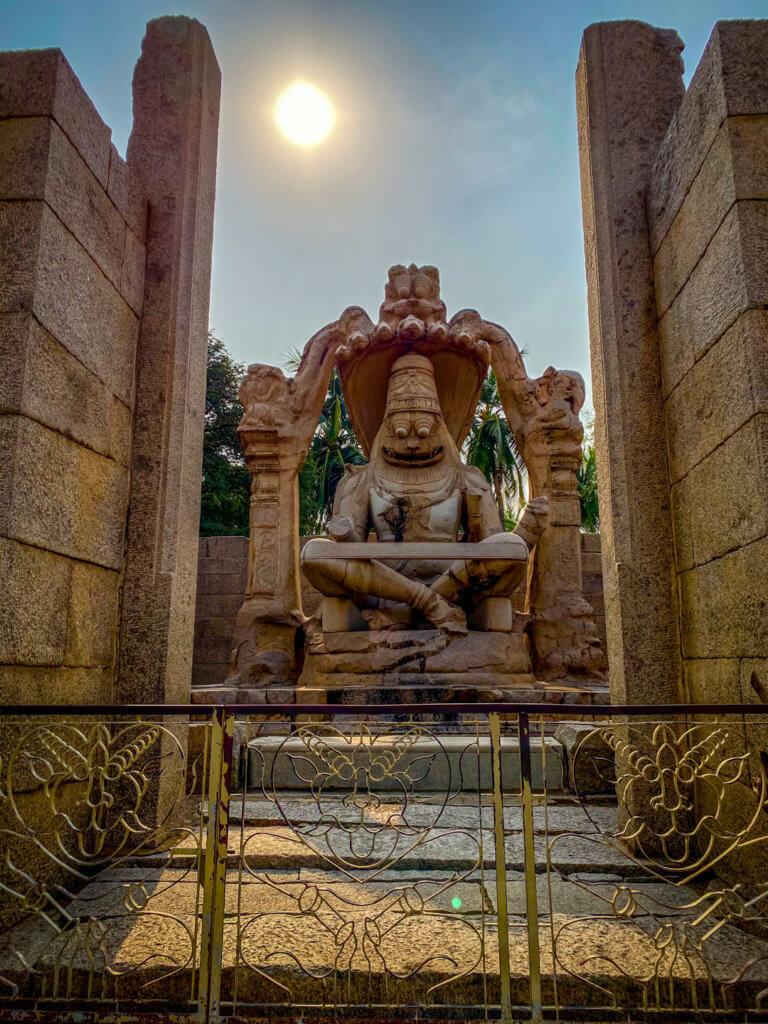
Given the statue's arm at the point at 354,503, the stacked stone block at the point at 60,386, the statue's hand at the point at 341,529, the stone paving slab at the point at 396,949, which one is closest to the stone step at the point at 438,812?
the stone paving slab at the point at 396,949

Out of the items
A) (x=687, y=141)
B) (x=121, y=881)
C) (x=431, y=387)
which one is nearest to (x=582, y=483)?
(x=431, y=387)

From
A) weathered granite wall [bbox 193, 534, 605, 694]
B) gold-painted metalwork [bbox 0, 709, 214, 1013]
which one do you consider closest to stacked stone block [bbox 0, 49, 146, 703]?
gold-painted metalwork [bbox 0, 709, 214, 1013]

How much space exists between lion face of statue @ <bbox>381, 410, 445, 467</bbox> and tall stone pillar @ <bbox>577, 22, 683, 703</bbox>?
7.91 ft

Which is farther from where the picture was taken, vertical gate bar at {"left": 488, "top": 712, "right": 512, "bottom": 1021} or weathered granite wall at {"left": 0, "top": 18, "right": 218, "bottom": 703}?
weathered granite wall at {"left": 0, "top": 18, "right": 218, "bottom": 703}

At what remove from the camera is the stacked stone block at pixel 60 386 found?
260 cm

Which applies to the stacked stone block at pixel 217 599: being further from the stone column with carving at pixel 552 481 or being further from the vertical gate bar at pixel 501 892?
the vertical gate bar at pixel 501 892

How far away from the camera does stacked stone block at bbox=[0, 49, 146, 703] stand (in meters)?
2.60

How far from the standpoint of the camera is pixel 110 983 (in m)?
2.02

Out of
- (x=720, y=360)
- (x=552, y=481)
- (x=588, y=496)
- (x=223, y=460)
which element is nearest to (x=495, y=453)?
(x=588, y=496)

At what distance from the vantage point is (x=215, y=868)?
6.21 feet

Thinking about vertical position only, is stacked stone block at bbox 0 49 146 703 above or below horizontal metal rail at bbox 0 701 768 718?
above

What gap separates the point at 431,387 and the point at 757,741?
14.4 ft

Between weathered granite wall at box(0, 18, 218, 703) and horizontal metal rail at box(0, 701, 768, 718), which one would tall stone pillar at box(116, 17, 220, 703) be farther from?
horizontal metal rail at box(0, 701, 768, 718)

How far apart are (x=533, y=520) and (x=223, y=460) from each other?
13.6 meters
